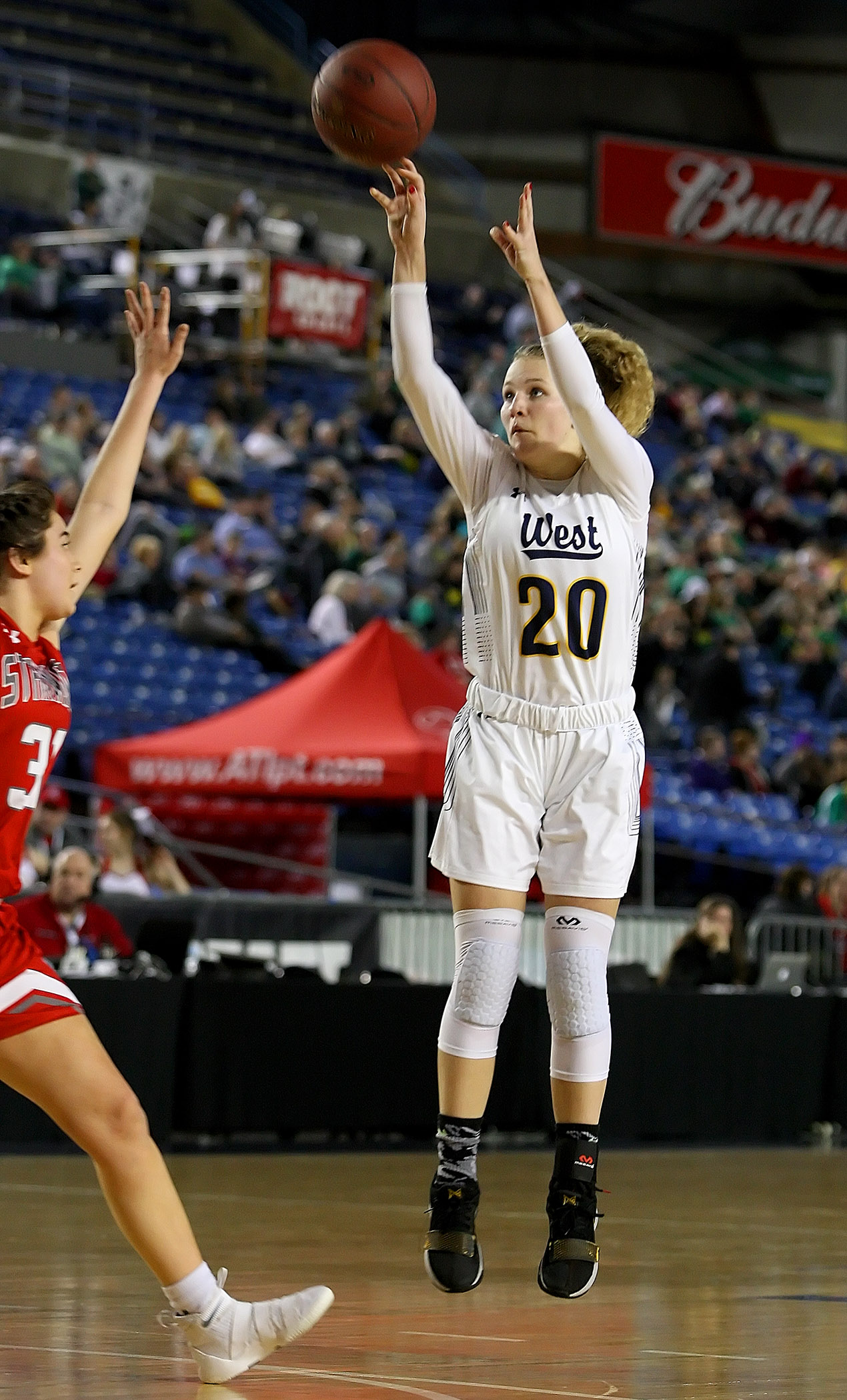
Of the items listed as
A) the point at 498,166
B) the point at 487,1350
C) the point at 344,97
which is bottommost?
the point at 487,1350

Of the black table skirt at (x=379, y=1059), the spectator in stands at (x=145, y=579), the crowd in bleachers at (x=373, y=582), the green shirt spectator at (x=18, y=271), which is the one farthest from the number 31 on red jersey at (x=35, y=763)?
the green shirt spectator at (x=18, y=271)

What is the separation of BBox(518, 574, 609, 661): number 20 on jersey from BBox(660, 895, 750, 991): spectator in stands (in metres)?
7.62

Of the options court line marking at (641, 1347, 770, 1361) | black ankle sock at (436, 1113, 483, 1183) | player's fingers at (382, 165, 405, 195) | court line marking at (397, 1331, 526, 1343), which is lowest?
court line marking at (397, 1331, 526, 1343)

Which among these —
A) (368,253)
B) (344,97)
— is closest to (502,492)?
(344,97)

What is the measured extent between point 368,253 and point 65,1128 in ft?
76.3

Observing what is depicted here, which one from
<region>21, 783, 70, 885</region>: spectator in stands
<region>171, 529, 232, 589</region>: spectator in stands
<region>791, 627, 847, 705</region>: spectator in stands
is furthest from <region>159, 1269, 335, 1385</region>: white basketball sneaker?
<region>791, 627, 847, 705</region>: spectator in stands

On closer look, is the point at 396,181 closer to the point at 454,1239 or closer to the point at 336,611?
the point at 454,1239

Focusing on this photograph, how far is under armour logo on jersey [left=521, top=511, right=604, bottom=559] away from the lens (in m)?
4.66

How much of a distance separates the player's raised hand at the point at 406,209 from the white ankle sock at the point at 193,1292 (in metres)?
2.26

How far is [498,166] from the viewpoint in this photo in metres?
33.5

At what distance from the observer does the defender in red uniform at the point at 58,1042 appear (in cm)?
377

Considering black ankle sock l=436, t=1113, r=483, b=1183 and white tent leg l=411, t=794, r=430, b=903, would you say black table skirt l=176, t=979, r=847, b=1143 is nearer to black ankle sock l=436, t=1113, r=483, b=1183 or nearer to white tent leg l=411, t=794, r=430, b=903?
white tent leg l=411, t=794, r=430, b=903

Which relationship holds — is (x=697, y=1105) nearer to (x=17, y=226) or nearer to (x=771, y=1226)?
(x=771, y=1226)

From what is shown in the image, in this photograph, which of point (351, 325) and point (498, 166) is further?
point (498, 166)
